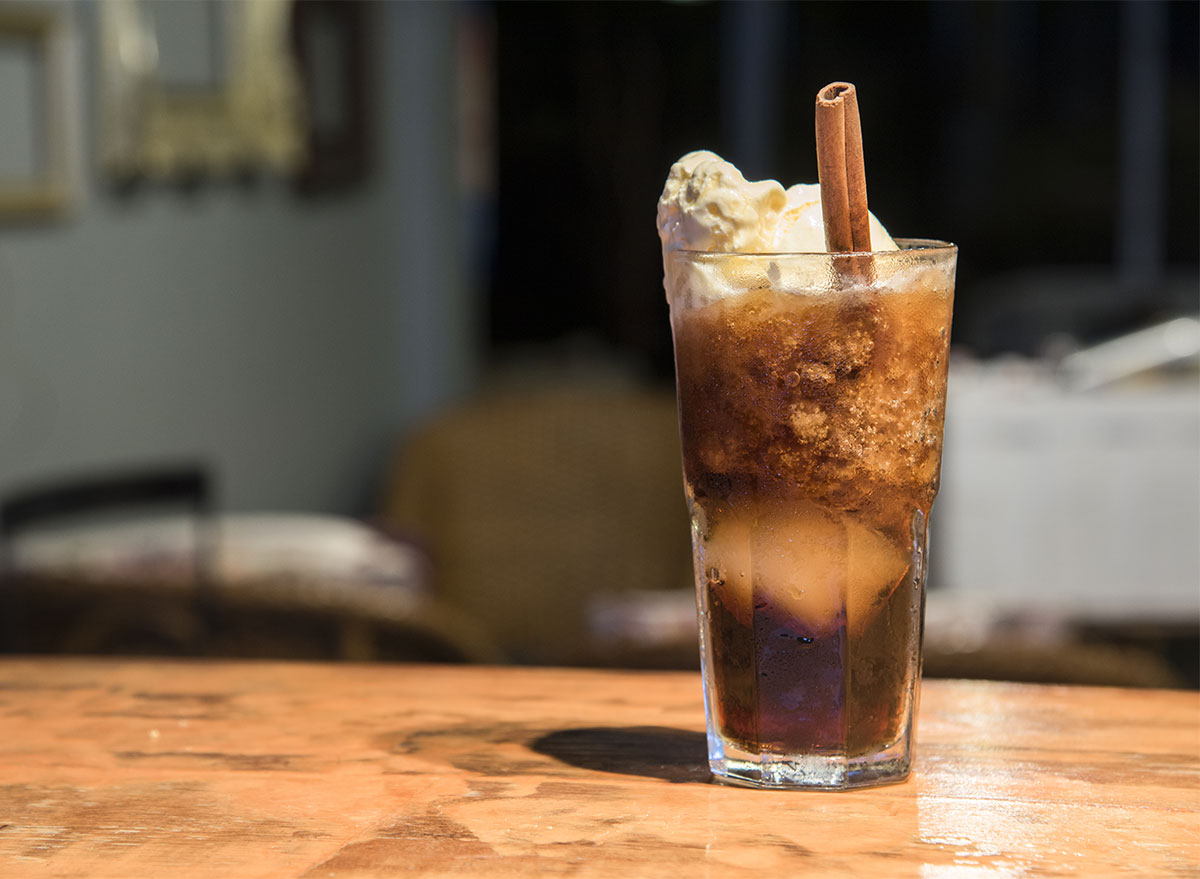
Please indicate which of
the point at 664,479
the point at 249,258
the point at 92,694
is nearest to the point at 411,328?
the point at 249,258

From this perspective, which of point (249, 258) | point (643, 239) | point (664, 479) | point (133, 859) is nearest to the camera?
point (133, 859)

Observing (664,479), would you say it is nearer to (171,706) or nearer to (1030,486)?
(1030,486)

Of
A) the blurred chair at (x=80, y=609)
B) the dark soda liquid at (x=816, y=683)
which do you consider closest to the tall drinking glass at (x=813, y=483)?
the dark soda liquid at (x=816, y=683)

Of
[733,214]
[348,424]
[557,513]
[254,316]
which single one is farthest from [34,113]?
[733,214]

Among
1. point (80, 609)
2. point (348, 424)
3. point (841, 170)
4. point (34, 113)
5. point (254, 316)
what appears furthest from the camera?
point (348, 424)

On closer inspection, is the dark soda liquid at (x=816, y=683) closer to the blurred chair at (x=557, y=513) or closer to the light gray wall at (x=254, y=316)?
the light gray wall at (x=254, y=316)

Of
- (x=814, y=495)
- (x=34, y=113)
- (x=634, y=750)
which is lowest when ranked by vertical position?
(x=634, y=750)

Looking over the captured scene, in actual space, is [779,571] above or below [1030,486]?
above

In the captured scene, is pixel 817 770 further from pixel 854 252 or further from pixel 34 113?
pixel 34 113
